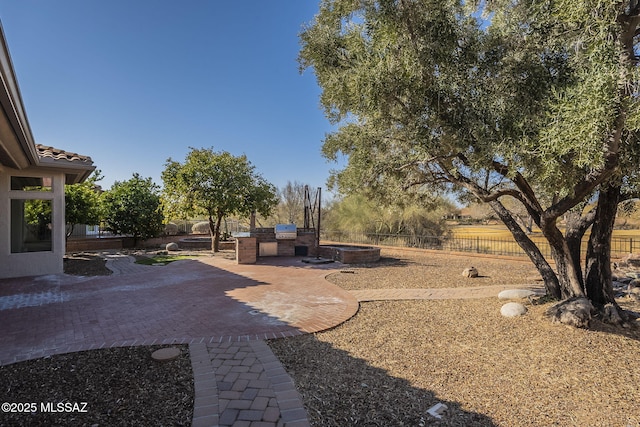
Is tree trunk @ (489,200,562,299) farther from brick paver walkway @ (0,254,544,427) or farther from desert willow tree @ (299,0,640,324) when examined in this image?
brick paver walkway @ (0,254,544,427)

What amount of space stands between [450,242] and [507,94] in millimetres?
13706

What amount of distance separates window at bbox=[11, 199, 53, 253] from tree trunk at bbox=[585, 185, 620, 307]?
14589 mm

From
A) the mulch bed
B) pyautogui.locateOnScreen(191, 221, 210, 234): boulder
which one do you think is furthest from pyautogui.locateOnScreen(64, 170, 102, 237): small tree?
the mulch bed

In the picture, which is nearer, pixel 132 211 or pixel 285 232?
pixel 285 232

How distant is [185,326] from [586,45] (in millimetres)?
7062

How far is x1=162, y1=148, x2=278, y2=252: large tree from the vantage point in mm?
14758

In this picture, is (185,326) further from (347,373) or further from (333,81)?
(333,81)

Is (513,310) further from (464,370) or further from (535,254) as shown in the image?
(464,370)

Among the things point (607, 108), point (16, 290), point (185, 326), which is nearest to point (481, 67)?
point (607, 108)

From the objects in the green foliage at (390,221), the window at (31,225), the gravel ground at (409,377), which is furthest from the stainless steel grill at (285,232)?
the gravel ground at (409,377)

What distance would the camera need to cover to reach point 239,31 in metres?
11.8

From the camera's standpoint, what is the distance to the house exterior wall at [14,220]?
9523mm

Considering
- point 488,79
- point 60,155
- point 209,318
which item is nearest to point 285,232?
point 60,155

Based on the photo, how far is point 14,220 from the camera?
9742 mm
